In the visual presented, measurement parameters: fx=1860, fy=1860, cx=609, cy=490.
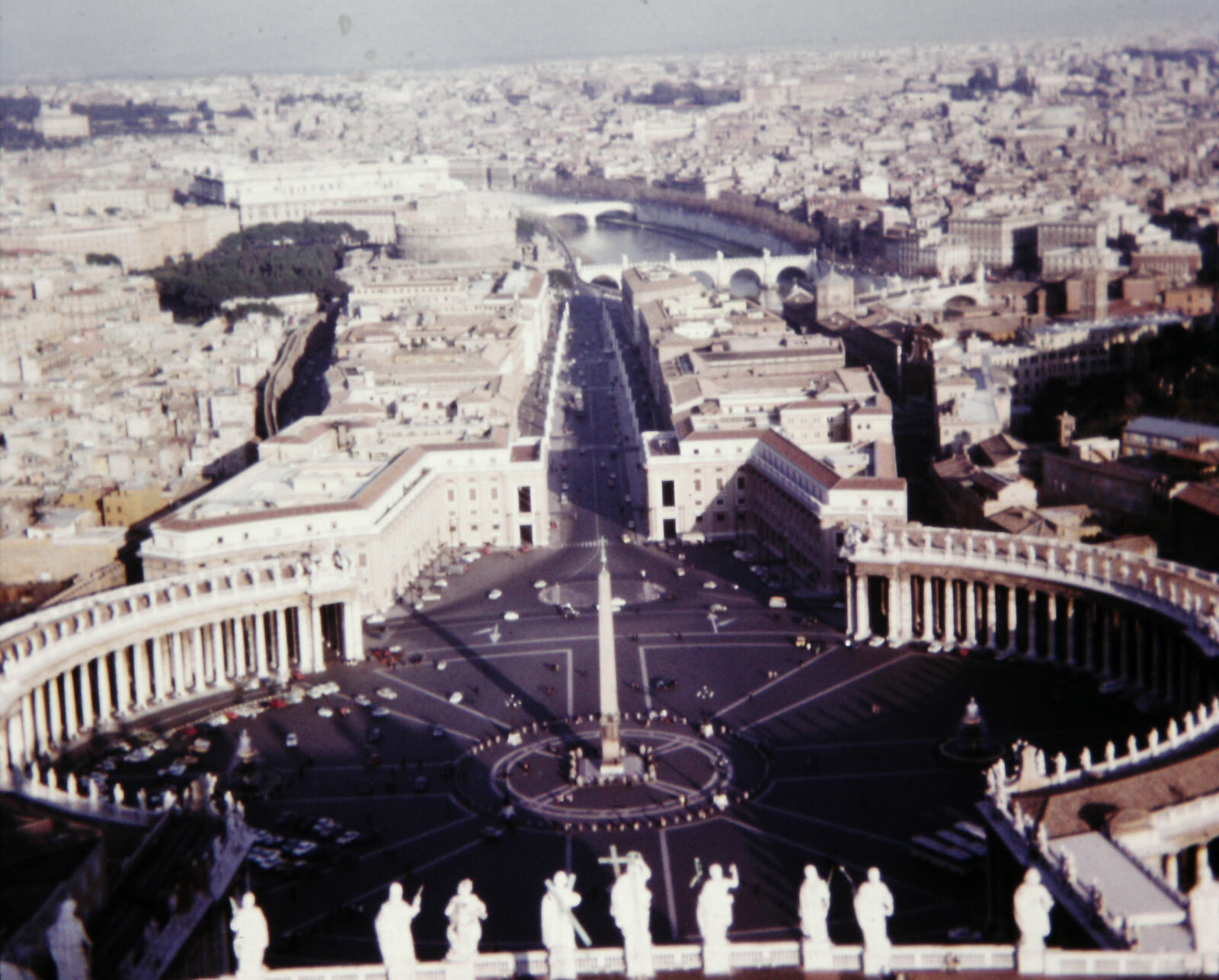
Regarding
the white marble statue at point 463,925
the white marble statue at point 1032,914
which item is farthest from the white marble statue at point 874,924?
the white marble statue at point 463,925

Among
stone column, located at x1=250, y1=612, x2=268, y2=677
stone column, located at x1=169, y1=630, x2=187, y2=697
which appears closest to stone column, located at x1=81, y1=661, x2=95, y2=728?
stone column, located at x1=169, y1=630, x2=187, y2=697

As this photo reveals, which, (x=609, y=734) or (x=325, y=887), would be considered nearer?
(x=325, y=887)

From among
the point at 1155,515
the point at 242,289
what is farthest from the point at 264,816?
the point at 242,289

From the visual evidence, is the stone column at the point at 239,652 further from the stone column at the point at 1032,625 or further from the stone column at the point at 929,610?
the stone column at the point at 1032,625

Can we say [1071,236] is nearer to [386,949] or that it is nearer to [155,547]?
[155,547]

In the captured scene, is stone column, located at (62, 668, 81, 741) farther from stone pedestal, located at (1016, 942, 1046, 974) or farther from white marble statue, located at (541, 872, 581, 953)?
stone pedestal, located at (1016, 942, 1046, 974)

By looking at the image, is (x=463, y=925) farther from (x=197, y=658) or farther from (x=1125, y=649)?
(x=197, y=658)

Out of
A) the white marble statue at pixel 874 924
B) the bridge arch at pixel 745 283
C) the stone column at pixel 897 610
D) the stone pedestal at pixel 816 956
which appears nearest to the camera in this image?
the white marble statue at pixel 874 924
